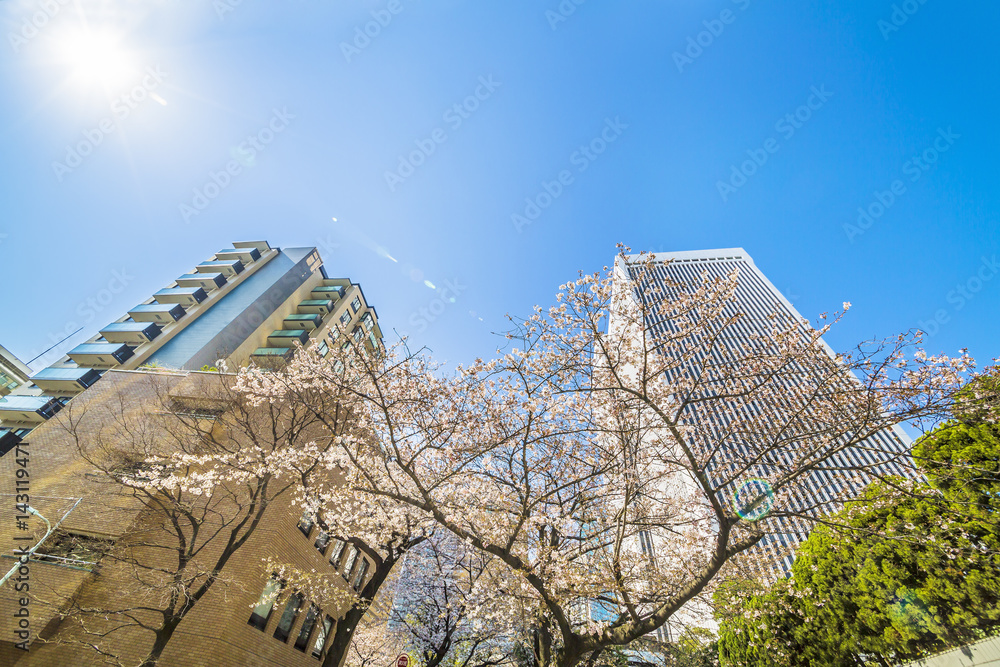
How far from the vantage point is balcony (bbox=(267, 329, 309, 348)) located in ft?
132

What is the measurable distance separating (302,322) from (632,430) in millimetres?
43903

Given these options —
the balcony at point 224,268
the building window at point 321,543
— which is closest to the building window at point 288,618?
the building window at point 321,543

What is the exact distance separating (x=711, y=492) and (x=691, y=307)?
378 cm

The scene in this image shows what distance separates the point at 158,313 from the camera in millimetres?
40781

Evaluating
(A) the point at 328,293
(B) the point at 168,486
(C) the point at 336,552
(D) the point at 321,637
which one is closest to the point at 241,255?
(A) the point at 328,293

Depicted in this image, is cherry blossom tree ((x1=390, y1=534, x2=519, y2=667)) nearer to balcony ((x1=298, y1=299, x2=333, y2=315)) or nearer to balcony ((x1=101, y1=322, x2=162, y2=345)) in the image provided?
balcony ((x1=298, y1=299, x2=333, y2=315))

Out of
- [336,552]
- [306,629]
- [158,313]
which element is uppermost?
[158,313]

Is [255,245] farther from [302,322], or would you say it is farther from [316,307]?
[302,322]

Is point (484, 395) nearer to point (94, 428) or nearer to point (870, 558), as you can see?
point (870, 558)

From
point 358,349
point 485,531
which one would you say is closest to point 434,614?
point 485,531

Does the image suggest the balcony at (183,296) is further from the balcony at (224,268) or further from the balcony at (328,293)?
the balcony at (328,293)

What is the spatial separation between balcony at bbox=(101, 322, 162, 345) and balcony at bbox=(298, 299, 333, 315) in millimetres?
13485

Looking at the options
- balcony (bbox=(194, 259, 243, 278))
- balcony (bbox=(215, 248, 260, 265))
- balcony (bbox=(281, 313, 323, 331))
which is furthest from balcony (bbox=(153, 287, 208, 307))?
balcony (bbox=(281, 313, 323, 331))

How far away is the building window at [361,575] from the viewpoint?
22.3m
